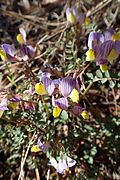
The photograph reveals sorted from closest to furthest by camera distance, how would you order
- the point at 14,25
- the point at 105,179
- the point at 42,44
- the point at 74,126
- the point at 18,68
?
1. the point at 74,126
2. the point at 105,179
3. the point at 18,68
4. the point at 42,44
5. the point at 14,25

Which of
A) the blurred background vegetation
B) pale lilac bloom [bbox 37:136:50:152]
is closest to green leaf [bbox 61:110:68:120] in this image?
the blurred background vegetation

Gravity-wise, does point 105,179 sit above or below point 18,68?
below

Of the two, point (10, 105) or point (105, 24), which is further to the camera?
point (105, 24)

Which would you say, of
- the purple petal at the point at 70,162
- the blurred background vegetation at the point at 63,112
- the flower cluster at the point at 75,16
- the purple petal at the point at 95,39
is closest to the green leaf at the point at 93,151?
the blurred background vegetation at the point at 63,112

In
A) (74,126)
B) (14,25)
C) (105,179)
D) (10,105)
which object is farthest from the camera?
(14,25)

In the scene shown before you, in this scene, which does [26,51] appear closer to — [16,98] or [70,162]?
[16,98]

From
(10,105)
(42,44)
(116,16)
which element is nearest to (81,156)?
(10,105)

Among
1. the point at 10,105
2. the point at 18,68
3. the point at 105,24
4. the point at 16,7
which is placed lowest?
the point at 10,105

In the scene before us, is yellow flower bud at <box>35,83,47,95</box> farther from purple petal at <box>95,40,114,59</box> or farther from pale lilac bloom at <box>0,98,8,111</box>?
purple petal at <box>95,40,114,59</box>

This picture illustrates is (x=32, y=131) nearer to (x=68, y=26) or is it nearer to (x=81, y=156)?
(x=81, y=156)
